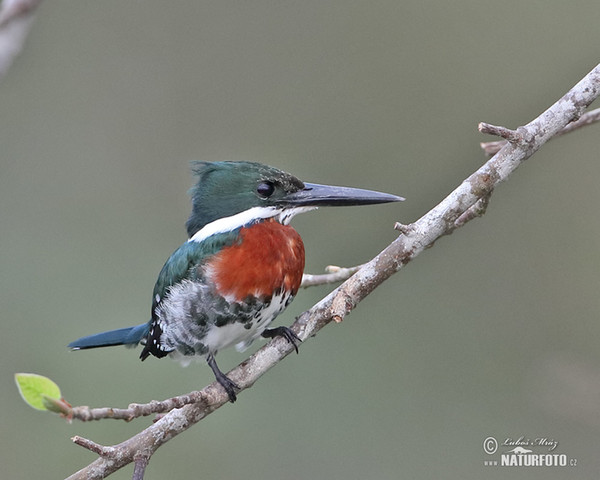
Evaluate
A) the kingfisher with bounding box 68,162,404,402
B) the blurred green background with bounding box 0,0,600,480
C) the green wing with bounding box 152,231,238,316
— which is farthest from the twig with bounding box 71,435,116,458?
the blurred green background with bounding box 0,0,600,480

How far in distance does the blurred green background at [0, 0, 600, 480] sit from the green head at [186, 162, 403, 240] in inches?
40.1

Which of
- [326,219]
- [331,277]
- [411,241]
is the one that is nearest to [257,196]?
[331,277]

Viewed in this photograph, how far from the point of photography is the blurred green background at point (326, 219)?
4.23m

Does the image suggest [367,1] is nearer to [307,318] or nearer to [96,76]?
[96,76]

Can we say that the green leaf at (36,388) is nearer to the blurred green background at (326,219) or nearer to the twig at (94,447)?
the twig at (94,447)

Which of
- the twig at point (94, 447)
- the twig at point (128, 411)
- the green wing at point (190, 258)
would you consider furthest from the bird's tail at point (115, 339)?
the twig at point (128, 411)

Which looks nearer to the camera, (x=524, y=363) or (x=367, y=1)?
(x=524, y=363)

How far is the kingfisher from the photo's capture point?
9.25ft

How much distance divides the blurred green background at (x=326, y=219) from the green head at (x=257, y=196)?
3.34ft

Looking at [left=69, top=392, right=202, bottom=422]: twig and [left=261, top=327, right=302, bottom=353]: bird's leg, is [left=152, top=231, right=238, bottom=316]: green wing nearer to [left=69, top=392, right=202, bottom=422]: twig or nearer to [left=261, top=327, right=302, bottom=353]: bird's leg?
[left=261, top=327, right=302, bottom=353]: bird's leg

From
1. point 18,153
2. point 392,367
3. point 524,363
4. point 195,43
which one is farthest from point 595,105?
point 18,153

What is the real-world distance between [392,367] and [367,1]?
8.43 ft

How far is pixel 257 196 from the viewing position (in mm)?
2994

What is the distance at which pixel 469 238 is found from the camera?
187 inches
